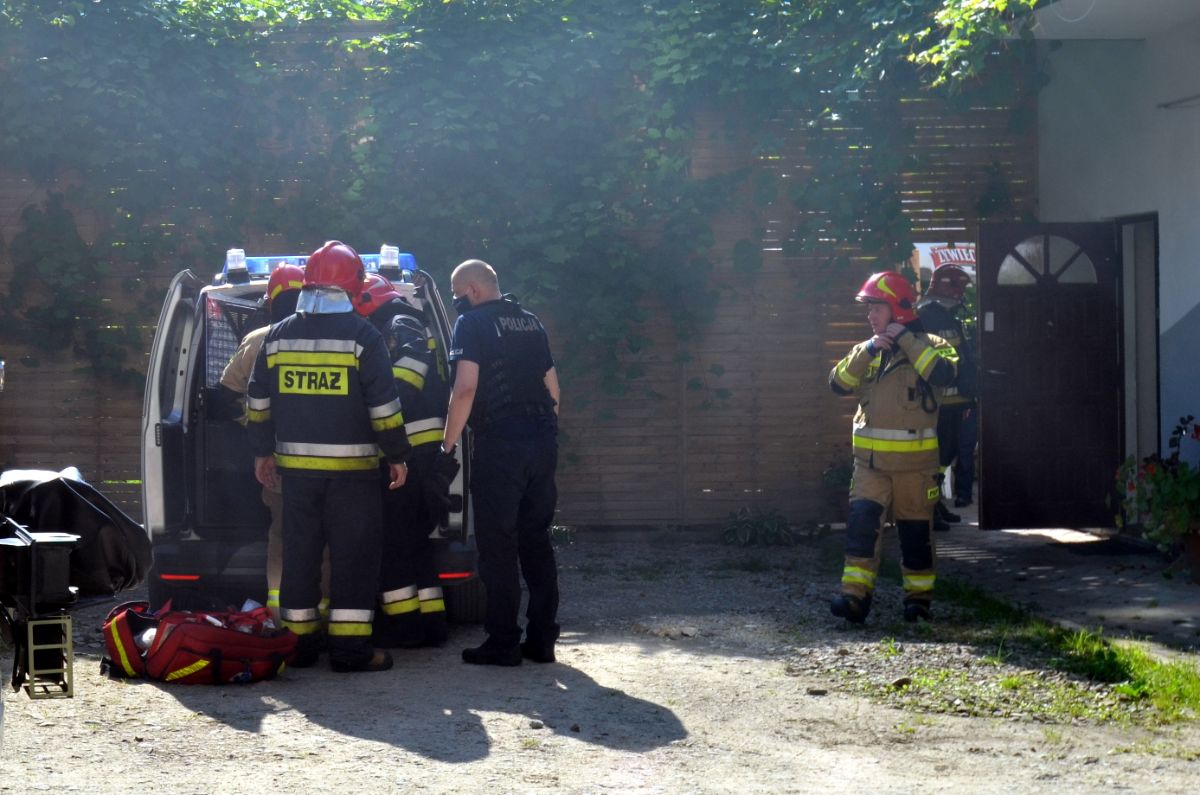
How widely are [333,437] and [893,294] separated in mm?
3071

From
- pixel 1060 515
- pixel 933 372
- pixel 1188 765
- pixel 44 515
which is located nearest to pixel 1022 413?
pixel 1060 515

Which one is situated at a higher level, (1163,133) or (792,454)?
(1163,133)

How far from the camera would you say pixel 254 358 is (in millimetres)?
6938

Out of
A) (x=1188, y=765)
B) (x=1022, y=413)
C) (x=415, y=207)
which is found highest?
(x=415, y=207)

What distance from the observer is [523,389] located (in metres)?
6.80

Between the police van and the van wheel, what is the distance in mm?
96

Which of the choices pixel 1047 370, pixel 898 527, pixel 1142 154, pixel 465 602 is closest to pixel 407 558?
pixel 465 602

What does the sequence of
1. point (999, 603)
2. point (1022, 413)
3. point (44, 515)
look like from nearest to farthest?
point (44, 515) < point (999, 603) < point (1022, 413)

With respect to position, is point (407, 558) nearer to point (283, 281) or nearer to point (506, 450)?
point (506, 450)

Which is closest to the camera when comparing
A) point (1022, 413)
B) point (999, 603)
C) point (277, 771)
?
point (277, 771)

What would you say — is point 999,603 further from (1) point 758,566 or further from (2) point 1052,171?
(2) point 1052,171

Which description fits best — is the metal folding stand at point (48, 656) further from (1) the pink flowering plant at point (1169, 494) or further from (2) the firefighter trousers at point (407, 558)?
(1) the pink flowering plant at point (1169, 494)

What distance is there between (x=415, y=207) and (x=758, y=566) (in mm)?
3647

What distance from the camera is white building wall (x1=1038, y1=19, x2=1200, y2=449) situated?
952 cm
